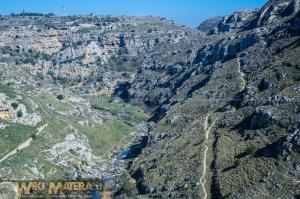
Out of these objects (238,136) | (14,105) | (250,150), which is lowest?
(250,150)

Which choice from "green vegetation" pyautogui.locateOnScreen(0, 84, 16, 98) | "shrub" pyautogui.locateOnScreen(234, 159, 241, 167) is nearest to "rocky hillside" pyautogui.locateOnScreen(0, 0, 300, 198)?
"green vegetation" pyautogui.locateOnScreen(0, 84, 16, 98)

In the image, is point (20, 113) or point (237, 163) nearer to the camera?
point (237, 163)

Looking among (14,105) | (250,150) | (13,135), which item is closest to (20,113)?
(14,105)

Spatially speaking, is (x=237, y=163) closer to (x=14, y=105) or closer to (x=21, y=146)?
(x=21, y=146)

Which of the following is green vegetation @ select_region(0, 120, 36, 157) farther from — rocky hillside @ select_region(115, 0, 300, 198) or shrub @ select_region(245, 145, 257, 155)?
shrub @ select_region(245, 145, 257, 155)

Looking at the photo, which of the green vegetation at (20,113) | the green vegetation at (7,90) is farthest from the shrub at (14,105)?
the green vegetation at (7,90)

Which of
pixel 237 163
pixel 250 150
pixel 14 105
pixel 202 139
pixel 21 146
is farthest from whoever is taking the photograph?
pixel 14 105

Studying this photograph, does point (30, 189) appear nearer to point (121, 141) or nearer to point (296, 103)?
point (296, 103)

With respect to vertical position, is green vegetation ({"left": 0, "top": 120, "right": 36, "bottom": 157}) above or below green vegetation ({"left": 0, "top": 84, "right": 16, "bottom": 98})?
below

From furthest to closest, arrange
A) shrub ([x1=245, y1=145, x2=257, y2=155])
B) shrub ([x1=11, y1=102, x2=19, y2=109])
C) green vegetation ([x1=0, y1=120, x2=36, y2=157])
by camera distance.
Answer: shrub ([x1=11, y1=102, x2=19, y2=109]) < green vegetation ([x1=0, y1=120, x2=36, y2=157]) < shrub ([x1=245, y1=145, x2=257, y2=155])

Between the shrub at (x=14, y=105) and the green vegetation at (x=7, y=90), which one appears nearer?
the shrub at (x=14, y=105)

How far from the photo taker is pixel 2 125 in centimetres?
15925

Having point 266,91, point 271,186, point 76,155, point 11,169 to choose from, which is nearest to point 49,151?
point 76,155

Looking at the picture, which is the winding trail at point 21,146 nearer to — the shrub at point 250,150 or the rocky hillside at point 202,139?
the rocky hillside at point 202,139
